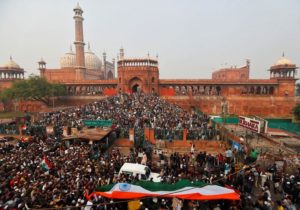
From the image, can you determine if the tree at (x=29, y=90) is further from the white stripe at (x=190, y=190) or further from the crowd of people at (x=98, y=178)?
the white stripe at (x=190, y=190)

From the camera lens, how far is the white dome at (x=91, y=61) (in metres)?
49.2

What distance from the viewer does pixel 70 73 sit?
144 ft

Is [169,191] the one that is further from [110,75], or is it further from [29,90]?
[110,75]

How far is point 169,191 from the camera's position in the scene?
A: 6156 millimetres

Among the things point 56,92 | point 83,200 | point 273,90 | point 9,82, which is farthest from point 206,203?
point 9,82

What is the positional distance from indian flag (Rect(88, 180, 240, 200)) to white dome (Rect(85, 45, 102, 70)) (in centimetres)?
4669

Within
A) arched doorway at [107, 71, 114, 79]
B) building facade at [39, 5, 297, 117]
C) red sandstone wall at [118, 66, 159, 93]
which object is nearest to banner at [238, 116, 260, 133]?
building facade at [39, 5, 297, 117]

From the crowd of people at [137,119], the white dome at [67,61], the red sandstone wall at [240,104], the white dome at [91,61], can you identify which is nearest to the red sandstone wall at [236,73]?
the red sandstone wall at [240,104]

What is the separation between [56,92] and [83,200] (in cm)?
3089

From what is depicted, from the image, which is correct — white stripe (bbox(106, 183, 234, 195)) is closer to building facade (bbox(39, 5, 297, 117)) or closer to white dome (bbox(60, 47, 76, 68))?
building facade (bbox(39, 5, 297, 117))

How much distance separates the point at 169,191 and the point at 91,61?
48408mm

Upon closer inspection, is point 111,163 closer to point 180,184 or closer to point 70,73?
point 180,184

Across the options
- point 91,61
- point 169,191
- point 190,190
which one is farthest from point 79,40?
point 190,190

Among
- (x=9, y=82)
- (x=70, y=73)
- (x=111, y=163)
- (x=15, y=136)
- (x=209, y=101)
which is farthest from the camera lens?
(x=70, y=73)
